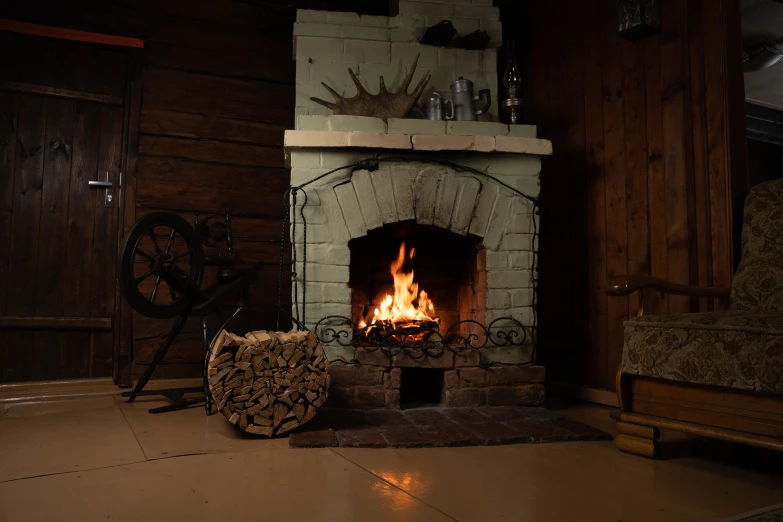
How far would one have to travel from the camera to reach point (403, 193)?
2824 mm

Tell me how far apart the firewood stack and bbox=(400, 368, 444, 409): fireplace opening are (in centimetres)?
63

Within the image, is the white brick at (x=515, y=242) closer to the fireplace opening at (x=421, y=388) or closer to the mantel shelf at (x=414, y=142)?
the mantel shelf at (x=414, y=142)

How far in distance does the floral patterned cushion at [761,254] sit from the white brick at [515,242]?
3.18 feet

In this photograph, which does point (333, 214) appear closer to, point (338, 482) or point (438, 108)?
point (438, 108)

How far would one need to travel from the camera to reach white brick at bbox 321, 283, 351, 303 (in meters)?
2.75

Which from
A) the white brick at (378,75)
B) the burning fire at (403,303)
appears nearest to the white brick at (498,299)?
the burning fire at (403,303)

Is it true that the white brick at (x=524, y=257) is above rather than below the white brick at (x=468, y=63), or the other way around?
below

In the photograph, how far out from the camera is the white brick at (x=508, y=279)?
9.50 feet

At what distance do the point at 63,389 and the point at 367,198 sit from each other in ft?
6.77

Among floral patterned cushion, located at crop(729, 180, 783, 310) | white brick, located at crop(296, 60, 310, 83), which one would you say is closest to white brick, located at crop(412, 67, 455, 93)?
white brick, located at crop(296, 60, 310, 83)

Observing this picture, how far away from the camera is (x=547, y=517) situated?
4.84 feet

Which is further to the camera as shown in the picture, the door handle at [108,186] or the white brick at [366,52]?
the door handle at [108,186]

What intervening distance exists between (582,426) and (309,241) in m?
1.52

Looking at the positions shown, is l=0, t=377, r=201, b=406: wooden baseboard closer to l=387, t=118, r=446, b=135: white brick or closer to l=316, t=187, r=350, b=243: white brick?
l=316, t=187, r=350, b=243: white brick
